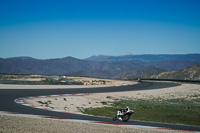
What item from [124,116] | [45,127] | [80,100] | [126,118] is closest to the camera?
[45,127]

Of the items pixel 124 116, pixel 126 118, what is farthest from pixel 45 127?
pixel 126 118

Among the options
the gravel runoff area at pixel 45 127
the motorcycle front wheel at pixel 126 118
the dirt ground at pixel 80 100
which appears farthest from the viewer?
the dirt ground at pixel 80 100

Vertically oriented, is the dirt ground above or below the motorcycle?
below

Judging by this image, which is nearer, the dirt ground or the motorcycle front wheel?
the motorcycle front wheel

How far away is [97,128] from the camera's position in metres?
11.1

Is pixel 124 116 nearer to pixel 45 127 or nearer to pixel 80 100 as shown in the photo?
pixel 45 127

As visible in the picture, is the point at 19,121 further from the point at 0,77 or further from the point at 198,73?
the point at 198,73

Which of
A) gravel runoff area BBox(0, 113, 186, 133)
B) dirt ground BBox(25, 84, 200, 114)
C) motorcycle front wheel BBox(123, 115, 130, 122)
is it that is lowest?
dirt ground BBox(25, 84, 200, 114)

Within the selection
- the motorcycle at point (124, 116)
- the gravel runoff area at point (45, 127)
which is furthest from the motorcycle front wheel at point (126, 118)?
the gravel runoff area at point (45, 127)

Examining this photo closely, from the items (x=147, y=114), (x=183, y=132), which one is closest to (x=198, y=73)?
(x=147, y=114)

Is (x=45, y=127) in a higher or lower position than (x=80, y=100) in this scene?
higher

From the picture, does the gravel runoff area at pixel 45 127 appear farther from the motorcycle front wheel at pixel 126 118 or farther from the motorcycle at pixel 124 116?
the motorcycle front wheel at pixel 126 118

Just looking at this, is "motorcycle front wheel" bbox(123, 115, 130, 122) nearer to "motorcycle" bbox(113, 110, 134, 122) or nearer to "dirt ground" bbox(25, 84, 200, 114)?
"motorcycle" bbox(113, 110, 134, 122)

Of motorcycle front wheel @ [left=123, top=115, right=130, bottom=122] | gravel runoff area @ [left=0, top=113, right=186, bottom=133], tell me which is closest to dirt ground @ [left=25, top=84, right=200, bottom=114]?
motorcycle front wheel @ [left=123, top=115, right=130, bottom=122]
